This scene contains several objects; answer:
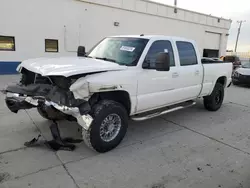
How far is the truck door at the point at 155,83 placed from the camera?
→ 4.08 m

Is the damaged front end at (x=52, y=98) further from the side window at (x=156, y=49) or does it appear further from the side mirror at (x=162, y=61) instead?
the side window at (x=156, y=49)

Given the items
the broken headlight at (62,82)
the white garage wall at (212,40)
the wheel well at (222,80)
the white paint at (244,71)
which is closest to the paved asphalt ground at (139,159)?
the broken headlight at (62,82)

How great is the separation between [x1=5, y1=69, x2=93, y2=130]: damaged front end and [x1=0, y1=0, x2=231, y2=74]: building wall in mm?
8869

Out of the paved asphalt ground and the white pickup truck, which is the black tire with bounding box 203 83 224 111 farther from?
the white pickup truck

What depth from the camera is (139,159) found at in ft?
11.7

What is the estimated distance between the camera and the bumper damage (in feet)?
10.7

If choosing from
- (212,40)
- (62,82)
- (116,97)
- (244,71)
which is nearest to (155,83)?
(116,97)

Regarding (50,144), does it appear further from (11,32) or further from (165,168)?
(11,32)

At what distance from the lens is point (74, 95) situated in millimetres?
3232

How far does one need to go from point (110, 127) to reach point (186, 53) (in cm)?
269

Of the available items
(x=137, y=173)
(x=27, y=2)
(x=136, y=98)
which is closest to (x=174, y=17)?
(x=27, y=2)

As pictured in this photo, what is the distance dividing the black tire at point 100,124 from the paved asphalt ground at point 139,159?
155 millimetres

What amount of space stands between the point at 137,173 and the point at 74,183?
87 centimetres

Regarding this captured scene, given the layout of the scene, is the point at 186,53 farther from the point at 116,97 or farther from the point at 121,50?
the point at 116,97
